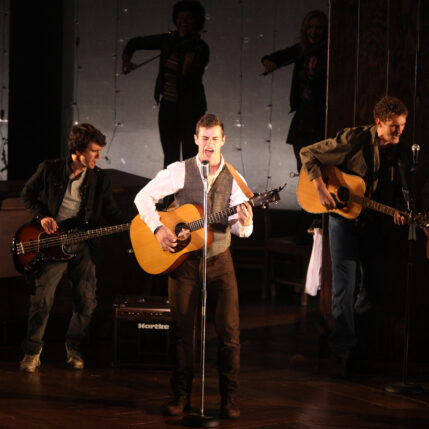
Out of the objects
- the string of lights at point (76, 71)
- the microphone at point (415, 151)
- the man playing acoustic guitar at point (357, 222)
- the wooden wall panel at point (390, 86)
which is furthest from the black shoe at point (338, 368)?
the string of lights at point (76, 71)

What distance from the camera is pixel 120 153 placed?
425 inches

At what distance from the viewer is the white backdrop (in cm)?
1041

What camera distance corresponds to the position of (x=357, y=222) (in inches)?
231

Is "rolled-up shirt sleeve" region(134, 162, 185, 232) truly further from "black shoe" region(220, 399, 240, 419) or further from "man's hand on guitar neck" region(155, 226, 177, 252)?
"black shoe" region(220, 399, 240, 419)

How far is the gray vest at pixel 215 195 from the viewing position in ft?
16.1

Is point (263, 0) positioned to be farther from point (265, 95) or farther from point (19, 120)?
point (19, 120)

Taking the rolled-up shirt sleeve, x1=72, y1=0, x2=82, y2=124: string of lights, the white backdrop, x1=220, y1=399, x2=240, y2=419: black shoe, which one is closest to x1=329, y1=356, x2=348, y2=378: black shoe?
x1=220, y1=399, x2=240, y2=419: black shoe

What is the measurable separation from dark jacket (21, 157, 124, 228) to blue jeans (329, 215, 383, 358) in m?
1.66

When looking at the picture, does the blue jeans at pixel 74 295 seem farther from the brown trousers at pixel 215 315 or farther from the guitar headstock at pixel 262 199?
the guitar headstock at pixel 262 199

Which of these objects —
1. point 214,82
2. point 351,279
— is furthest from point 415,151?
point 214,82

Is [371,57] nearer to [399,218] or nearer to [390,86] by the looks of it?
[390,86]

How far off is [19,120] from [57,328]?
12.0 feet

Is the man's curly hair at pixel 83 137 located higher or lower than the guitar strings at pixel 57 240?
higher

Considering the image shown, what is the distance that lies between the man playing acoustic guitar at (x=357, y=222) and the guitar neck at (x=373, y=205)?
7 centimetres
